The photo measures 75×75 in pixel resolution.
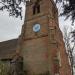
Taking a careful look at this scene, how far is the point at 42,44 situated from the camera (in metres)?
24.2

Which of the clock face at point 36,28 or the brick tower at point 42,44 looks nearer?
the brick tower at point 42,44

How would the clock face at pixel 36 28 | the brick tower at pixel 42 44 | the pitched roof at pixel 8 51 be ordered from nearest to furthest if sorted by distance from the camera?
the brick tower at pixel 42 44 → the clock face at pixel 36 28 → the pitched roof at pixel 8 51

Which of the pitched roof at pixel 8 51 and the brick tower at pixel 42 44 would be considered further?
the pitched roof at pixel 8 51

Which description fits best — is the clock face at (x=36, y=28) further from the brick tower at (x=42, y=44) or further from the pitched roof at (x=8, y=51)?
the pitched roof at (x=8, y=51)

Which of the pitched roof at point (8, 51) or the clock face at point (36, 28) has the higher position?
the clock face at point (36, 28)

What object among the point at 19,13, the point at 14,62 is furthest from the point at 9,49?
the point at 19,13

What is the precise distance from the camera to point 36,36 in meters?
25.6

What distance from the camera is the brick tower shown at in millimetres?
22578

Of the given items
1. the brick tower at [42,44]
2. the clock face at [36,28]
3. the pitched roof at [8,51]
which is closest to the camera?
the brick tower at [42,44]

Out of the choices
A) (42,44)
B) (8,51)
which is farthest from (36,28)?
(8,51)

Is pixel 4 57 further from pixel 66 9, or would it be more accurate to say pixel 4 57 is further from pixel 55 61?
pixel 66 9

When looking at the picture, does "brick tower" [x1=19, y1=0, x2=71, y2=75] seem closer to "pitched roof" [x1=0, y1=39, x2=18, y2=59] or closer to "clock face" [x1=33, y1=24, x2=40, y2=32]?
"clock face" [x1=33, y1=24, x2=40, y2=32]

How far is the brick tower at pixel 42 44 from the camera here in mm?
22578

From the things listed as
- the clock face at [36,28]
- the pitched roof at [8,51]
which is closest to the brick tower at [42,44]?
the clock face at [36,28]
